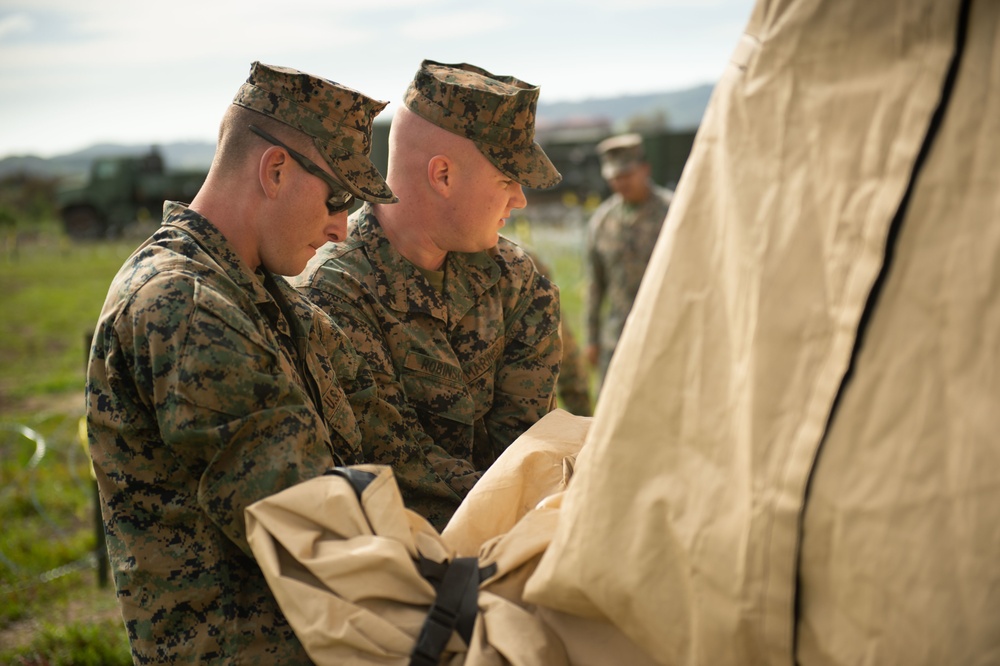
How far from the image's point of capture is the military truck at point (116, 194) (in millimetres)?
33188

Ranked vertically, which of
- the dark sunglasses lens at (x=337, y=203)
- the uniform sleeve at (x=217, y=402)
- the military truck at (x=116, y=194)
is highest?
the dark sunglasses lens at (x=337, y=203)

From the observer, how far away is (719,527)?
1607mm

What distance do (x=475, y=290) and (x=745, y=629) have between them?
2.10 meters

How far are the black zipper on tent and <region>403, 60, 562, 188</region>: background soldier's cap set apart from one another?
1880 mm

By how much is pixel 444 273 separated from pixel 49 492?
5686 millimetres

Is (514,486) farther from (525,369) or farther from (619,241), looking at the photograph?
(619,241)

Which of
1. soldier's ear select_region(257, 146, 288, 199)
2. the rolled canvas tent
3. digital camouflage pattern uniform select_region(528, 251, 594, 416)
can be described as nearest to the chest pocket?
soldier's ear select_region(257, 146, 288, 199)

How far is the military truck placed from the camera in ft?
109

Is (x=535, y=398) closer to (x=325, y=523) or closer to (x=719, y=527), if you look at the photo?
(x=325, y=523)

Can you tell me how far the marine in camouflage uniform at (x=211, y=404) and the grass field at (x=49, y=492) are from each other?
2.90 metres

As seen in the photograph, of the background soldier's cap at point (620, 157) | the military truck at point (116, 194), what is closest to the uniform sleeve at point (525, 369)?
the background soldier's cap at point (620, 157)

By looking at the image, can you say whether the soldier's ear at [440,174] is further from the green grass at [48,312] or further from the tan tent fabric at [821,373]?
the green grass at [48,312]

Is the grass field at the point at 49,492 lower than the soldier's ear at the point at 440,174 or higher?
lower

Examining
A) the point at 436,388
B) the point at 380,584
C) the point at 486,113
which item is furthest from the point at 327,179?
the point at 380,584
